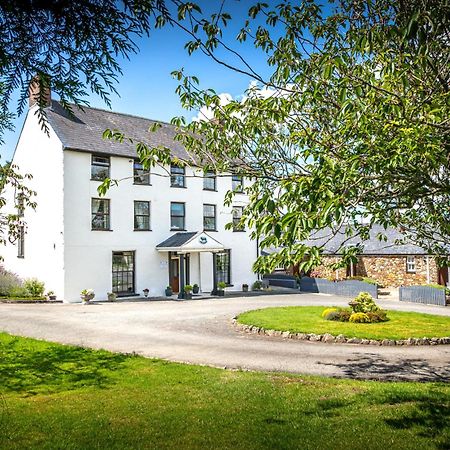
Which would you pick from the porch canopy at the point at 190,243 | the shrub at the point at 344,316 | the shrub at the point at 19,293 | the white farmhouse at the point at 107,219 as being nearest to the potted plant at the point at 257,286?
the white farmhouse at the point at 107,219

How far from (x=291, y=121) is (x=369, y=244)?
116 ft

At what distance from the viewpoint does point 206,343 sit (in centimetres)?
1503

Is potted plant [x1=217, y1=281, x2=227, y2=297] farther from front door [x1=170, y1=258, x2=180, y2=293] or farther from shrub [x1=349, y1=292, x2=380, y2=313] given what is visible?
shrub [x1=349, y1=292, x2=380, y2=313]

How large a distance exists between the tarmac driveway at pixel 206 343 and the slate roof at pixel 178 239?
6.78 m

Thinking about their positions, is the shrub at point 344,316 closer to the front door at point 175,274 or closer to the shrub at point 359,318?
the shrub at point 359,318

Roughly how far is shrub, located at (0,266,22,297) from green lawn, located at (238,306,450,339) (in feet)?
54.2

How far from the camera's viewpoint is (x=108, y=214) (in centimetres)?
2919

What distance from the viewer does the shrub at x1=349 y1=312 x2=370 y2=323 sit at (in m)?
19.1

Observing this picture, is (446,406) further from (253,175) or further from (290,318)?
(290,318)

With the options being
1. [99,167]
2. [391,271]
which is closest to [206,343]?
[99,167]

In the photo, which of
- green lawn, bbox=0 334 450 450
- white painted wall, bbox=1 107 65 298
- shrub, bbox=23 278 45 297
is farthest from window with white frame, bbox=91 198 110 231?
green lawn, bbox=0 334 450 450

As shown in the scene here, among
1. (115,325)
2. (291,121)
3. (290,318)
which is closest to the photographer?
(291,121)

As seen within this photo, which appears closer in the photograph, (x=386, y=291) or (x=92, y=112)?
(x=92, y=112)

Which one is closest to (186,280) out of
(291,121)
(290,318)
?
(290,318)
